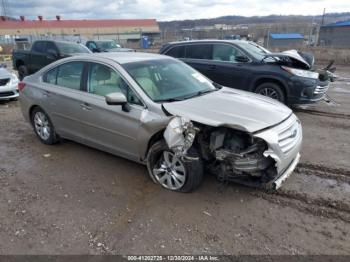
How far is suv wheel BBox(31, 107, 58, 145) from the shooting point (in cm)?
512

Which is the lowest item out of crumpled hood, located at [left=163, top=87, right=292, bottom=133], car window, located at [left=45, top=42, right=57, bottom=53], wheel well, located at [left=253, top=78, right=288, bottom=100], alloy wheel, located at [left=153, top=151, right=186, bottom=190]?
alloy wheel, located at [left=153, top=151, right=186, bottom=190]

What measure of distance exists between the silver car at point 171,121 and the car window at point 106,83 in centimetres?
1

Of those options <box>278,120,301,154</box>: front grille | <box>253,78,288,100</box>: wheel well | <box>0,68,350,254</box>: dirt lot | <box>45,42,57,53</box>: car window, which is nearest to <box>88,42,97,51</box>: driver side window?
<box>45,42,57,53</box>: car window

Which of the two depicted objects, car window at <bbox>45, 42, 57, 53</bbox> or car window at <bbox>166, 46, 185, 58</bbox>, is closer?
car window at <bbox>166, 46, 185, 58</bbox>

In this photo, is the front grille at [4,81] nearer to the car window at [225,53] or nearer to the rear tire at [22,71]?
the rear tire at [22,71]

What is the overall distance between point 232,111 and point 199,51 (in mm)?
5138

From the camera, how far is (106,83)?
4.14 meters

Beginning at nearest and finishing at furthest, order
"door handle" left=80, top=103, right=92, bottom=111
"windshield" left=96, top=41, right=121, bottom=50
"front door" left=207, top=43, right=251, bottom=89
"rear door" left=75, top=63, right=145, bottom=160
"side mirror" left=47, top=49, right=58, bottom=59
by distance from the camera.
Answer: "rear door" left=75, top=63, right=145, bottom=160
"door handle" left=80, top=103, right=92, bottom=111
"front door" left=207, top=43, right=251, bottom=89
"side mirror" left=47, top=49, right=58, bottom=59
"windshield" left=96, top=41, right=121, bottom=50

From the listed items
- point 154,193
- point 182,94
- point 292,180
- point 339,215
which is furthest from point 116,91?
point 339,215

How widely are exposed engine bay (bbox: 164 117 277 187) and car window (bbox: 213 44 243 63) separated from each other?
4.77m

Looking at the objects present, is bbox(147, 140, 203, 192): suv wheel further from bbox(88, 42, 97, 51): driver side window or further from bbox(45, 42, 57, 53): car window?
bbox(88, 42, 97, 51): driver side window

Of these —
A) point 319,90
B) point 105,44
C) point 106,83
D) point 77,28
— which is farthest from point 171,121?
point 77,28

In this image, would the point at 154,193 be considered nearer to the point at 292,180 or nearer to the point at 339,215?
the point at 292,180

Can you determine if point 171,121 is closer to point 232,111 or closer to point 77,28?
point 232,111
